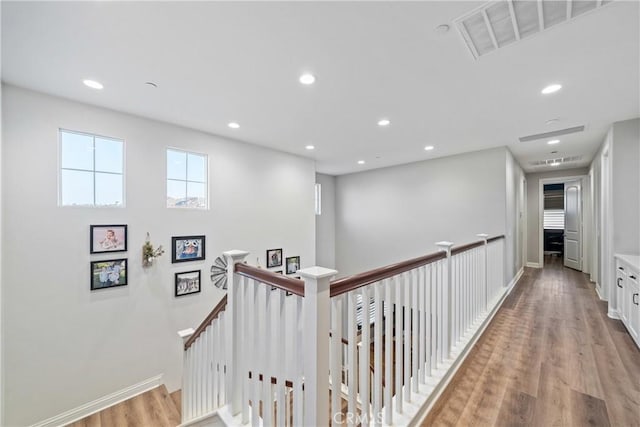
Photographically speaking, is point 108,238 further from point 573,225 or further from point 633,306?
point 573,225

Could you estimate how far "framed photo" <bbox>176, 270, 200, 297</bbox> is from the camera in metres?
3.42

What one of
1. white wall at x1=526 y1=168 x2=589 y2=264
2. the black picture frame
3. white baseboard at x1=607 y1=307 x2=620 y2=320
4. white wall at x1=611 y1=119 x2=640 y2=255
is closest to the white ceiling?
white wall at x1=611 y1=119 x2=640 y2=255

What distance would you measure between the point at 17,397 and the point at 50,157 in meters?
2.33

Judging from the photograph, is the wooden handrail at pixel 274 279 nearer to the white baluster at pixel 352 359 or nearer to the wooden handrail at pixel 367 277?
the wooden handrail at pixel 367 277

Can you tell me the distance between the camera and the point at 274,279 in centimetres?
134

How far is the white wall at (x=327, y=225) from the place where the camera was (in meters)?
7.01

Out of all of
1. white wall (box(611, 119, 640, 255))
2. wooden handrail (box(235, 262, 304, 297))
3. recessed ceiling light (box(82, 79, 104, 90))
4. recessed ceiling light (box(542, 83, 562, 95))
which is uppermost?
recessed ceiling light (box(82, 79, 104, 90))

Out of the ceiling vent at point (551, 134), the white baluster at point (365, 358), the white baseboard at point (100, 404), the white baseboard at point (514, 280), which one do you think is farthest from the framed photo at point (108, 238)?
the white baseboard at point (514, 280)

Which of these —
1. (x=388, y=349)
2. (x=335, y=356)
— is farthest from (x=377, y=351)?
(x=335, y=356)

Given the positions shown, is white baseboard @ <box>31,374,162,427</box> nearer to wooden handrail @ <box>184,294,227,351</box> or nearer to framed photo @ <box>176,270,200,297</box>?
framed photo @ <box>176,270,200,297</box>

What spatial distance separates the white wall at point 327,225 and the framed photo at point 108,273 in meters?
4.55

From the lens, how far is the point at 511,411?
1.73m

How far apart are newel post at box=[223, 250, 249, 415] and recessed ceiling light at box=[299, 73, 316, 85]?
1664mm

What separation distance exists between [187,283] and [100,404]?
4.82ft
